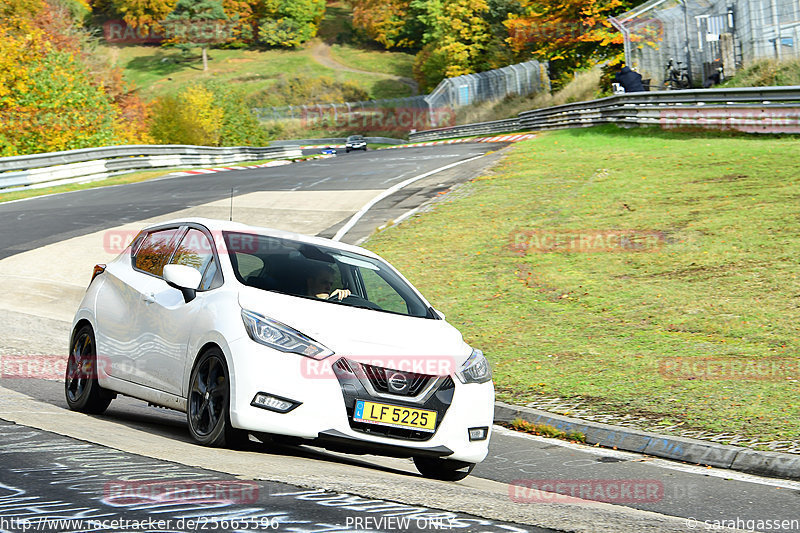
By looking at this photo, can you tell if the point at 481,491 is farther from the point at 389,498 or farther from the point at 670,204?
the point at 670,204

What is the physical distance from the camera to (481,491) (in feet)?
21.0

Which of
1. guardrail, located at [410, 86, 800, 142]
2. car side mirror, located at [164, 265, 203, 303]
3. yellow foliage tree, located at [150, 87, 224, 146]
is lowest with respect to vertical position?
car side mirror, located at [164, 265, 203, 303]

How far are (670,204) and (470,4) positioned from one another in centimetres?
7687

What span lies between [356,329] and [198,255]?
1.73 metres

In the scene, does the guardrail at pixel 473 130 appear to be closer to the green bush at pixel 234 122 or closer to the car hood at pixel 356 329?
the green bush at pixel 234 122

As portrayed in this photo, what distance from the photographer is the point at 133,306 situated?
798cm

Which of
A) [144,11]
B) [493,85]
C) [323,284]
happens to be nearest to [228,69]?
[144,11]

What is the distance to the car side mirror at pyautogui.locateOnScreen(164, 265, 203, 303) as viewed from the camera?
7.14 metres

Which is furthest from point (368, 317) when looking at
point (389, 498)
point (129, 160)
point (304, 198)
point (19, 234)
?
point (129, 160)

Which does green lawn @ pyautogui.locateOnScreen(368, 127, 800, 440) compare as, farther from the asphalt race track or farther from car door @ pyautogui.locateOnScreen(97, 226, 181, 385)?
car door @ pyautogui.locateOnScreen(97, 226, 181, 385)

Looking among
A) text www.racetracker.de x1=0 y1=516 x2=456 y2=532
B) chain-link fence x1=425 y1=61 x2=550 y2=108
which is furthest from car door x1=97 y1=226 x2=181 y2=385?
chain-link fence x1=425 y1=61 x2=550 y2=108

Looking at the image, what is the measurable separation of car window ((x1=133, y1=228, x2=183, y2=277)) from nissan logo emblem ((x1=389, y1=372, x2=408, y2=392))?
2.46m

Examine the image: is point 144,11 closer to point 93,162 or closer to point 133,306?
point 93,162

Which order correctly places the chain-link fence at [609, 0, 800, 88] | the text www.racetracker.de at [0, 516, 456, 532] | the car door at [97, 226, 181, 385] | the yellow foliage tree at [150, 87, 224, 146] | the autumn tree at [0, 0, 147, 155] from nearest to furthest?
the text www.racetracker.de at [0, 516, 456, 532] → the car door at [97, 226, 181, 385] → the chain-link fence at [609, 0, 800, 88] → the autumn tree at [0, 0, 147, 155] → the yellow foliage tree at [150, 87, 224, 146]
